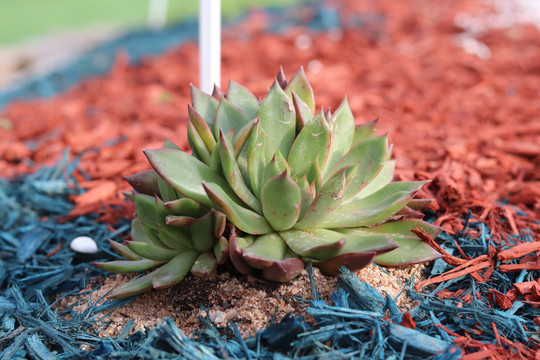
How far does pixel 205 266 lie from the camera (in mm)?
1494

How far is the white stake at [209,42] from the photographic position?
2.25 meters

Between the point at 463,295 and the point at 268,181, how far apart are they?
73 cm

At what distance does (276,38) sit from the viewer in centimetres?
520

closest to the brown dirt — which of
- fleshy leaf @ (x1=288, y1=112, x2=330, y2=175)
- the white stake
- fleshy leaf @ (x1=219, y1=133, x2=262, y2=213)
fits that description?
fleshy leaf @ (x1=219, y1=133, x2=262, y2=213)

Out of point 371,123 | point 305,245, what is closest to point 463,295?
point 305,245

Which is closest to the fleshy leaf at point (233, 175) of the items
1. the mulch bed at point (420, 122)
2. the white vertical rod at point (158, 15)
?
the mulch bed at point (420, 122)

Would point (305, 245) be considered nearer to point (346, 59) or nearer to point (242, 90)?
point (242, 90)

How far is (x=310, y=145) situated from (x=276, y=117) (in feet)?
0.52

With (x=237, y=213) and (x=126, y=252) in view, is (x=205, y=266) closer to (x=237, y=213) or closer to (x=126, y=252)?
(x=237, y=213)

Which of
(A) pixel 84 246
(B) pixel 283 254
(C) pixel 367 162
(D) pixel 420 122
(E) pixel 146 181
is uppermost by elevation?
(C) pixel 367 162

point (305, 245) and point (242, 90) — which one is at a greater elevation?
point (242, 90)

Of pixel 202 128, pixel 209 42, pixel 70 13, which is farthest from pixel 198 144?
pixel 70 13

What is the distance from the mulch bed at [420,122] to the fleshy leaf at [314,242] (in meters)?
0.32

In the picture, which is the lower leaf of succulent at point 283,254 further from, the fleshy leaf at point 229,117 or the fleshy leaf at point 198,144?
the fleshy leaf at point 229,117
